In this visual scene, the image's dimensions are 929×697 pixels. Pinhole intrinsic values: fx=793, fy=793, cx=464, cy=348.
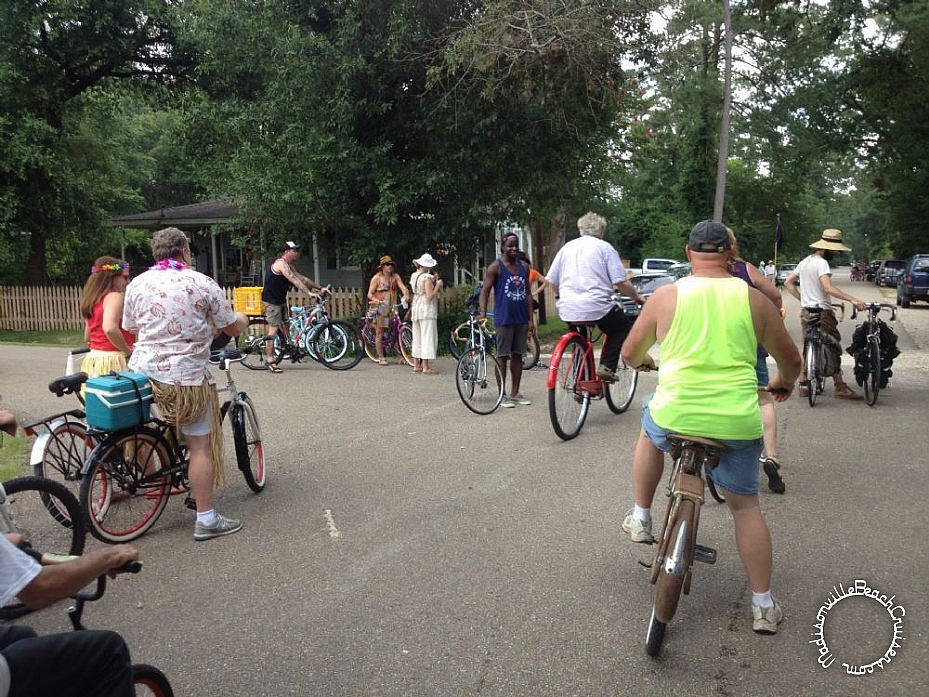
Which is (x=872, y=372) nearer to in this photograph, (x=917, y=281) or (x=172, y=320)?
(x=172, y=320)

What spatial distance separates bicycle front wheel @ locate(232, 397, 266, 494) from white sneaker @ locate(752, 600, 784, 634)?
11.4 ft

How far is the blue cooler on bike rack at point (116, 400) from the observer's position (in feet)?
14.9

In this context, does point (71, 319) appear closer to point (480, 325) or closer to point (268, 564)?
point (480, 325)

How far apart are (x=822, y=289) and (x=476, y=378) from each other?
3859 mm

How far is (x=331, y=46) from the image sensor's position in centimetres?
1296

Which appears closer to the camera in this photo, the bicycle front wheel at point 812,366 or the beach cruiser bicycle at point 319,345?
the bicycle front wheel at point 812,366

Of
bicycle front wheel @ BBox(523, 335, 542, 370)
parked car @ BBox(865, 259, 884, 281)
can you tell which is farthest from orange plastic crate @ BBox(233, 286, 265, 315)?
parked car @ BBox(865, 259, 884, 281)

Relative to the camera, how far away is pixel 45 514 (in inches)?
180

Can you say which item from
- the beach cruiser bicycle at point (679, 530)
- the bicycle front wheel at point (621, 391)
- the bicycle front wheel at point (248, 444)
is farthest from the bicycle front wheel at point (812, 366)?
the bicycle front wheel at point (248, 444)

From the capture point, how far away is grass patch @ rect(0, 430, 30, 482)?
657 centimetres

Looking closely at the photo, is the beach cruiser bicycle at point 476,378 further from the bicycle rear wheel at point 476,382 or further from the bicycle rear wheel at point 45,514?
the bicycle rear wheel at point 45,514

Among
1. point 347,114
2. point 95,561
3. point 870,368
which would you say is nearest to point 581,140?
point 347,114

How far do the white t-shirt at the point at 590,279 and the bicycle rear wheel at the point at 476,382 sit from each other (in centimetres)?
151

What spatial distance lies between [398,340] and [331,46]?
4930mm
